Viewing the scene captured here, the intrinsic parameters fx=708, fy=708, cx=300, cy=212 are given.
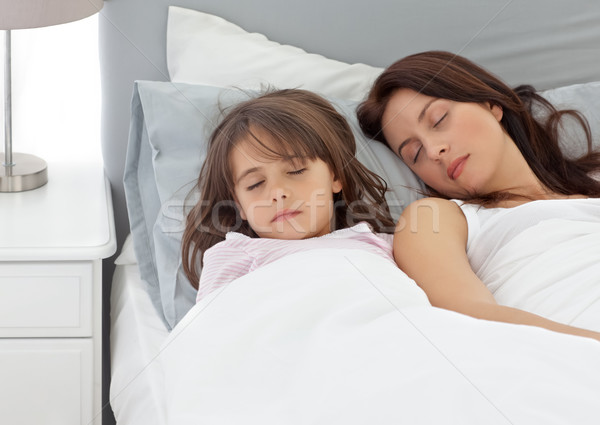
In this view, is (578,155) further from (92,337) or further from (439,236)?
(92,337)

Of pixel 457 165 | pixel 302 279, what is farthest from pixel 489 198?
pixel 302 279

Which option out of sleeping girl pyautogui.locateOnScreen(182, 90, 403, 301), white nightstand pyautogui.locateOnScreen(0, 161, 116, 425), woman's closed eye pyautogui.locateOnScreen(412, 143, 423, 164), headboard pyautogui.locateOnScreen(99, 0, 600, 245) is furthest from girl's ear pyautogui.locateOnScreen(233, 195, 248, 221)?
headboard pyautogui.locateOnScreen(99, 0, 600, 245)

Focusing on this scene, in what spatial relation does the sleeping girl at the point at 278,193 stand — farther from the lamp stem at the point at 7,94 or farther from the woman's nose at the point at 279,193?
the lamp stem at the point at 7,94

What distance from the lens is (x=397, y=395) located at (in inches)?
27.5

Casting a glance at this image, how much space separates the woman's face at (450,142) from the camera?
1.25 m

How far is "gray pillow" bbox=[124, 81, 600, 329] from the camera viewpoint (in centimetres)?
122

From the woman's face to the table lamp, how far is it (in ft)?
1.92

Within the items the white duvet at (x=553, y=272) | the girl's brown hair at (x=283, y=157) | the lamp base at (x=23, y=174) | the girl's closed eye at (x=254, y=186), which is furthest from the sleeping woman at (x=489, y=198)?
the lamp base at (x=23, y=174)

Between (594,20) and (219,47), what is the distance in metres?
0.85

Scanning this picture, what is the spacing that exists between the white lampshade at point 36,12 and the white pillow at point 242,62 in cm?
26

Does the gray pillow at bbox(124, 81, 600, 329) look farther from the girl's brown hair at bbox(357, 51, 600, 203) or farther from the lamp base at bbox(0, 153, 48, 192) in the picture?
the lamp base at bbox(0, 153, 48, 192)

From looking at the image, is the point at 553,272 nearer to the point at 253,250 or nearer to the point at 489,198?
the point at 489,198

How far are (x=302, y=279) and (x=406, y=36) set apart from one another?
87 cm

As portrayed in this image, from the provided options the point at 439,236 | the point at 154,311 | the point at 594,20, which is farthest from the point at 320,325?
the point at 594,20
